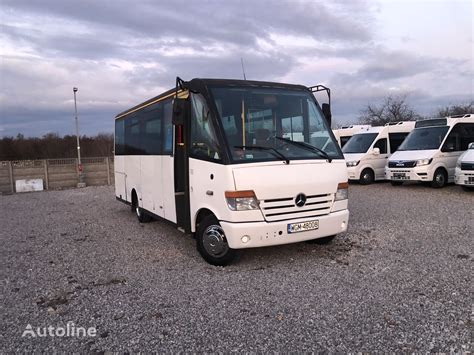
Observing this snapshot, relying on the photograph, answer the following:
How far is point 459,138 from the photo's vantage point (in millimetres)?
14523

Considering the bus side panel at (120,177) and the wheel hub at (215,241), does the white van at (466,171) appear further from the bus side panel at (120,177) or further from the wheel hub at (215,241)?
the bus side panel at (120,177)

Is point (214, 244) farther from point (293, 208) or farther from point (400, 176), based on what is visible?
point (400, 176)

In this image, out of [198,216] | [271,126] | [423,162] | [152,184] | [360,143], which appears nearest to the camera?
[271,126]

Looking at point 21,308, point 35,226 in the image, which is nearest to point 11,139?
point 35,226

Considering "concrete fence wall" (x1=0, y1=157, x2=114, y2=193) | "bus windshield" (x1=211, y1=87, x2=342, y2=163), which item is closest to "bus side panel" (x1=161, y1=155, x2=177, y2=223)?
"bus windshield" (x1=211, y1=87, x2=342, y2=163)

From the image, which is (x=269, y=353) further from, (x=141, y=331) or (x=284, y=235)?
(x=284, y=235)

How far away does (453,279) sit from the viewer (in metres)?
5.08

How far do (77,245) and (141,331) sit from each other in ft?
14.3

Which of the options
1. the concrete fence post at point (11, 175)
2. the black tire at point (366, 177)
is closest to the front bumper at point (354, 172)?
the black tire at point (366, 177)

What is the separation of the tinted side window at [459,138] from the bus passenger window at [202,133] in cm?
1119

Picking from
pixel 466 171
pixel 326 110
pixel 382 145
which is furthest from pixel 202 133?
pixel 382 145

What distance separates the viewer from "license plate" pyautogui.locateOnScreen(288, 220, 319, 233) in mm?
5639

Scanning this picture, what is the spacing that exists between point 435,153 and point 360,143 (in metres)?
3.68

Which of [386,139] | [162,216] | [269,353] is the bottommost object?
[269,353]
